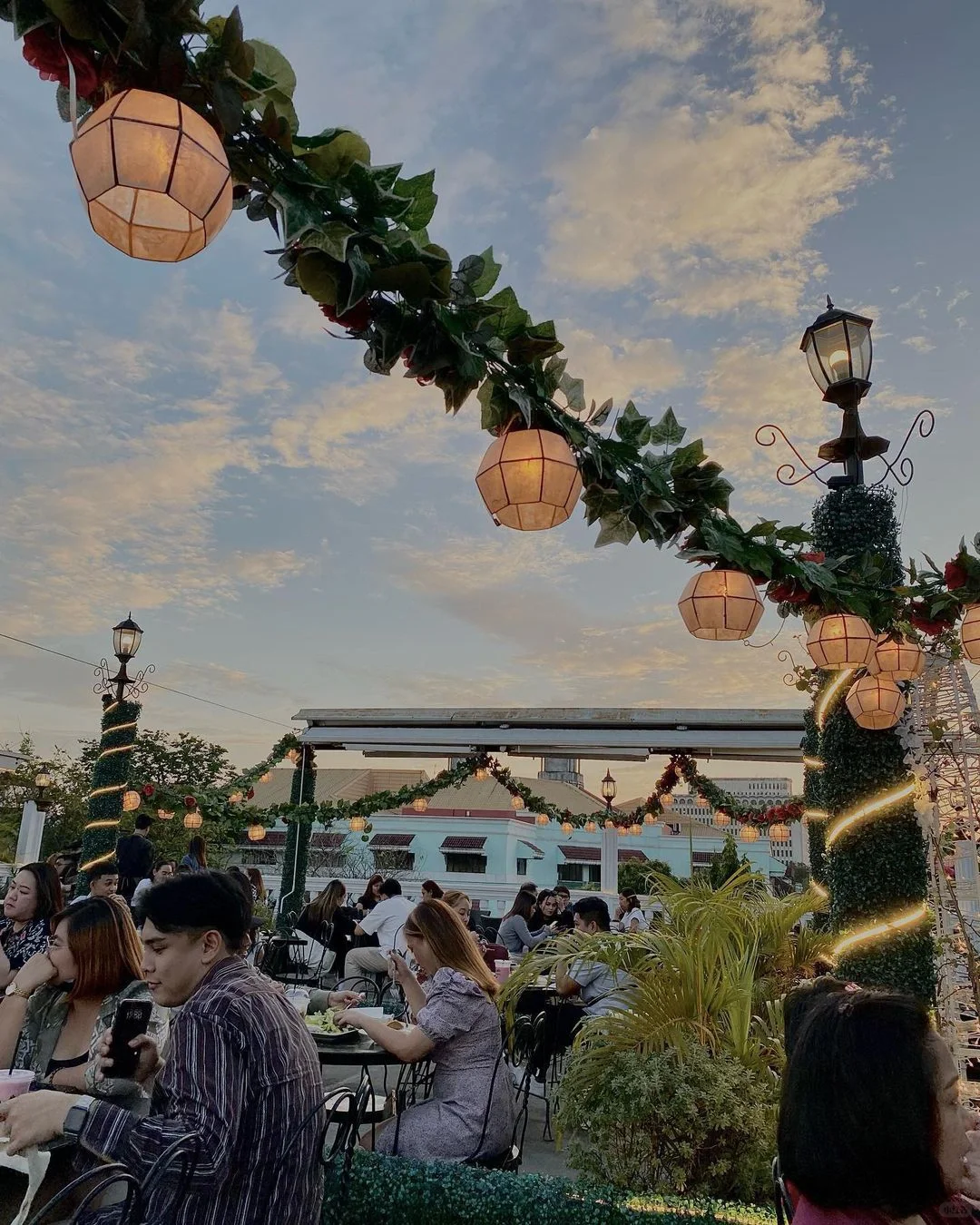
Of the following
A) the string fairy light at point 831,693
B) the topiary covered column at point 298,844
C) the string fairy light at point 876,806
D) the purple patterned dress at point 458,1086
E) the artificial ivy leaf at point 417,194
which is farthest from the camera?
the topiary covered column at point 298,844

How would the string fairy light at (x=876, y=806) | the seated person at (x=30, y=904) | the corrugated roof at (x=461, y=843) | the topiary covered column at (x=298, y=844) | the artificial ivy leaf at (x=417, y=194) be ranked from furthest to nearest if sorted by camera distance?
1. the corrugated roof at (x=461, y=843)
2. the topiary covered column at (x=298, y=844)
3. the string fairy light at (x=876, y=806)
4. the seated person at (x=30, y=904)
5. the artificial ivy leaf at (x=417, y=194)

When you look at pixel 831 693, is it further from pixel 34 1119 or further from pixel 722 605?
pixel 34 1119

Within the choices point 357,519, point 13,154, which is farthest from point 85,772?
point 13,154

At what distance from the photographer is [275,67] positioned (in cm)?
180

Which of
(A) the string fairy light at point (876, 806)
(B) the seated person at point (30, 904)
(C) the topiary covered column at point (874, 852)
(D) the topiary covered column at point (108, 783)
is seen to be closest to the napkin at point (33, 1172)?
(B) the seated person at point (30, 904)

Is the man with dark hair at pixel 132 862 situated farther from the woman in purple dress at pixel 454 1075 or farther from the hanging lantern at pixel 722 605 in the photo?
the hanging lantern at pixel 722 605

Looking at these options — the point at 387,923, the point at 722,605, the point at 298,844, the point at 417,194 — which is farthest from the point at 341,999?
the point at 298,844

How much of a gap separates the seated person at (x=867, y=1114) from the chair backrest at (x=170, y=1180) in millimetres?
1134

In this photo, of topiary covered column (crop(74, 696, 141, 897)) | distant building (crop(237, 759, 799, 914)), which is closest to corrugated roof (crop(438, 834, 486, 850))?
distant building (crop(237, 759, 799, 914))

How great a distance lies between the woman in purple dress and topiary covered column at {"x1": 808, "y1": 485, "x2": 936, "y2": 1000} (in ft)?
7.66

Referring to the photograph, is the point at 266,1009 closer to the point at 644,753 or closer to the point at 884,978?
the point at 884,978

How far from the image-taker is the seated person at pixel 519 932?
861 cm

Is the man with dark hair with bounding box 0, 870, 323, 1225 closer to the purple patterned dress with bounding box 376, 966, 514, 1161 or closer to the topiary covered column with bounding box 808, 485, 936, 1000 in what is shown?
the purple patterned dress with bounding box 376, 966, 514, 1161

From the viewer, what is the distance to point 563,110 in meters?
5.62
